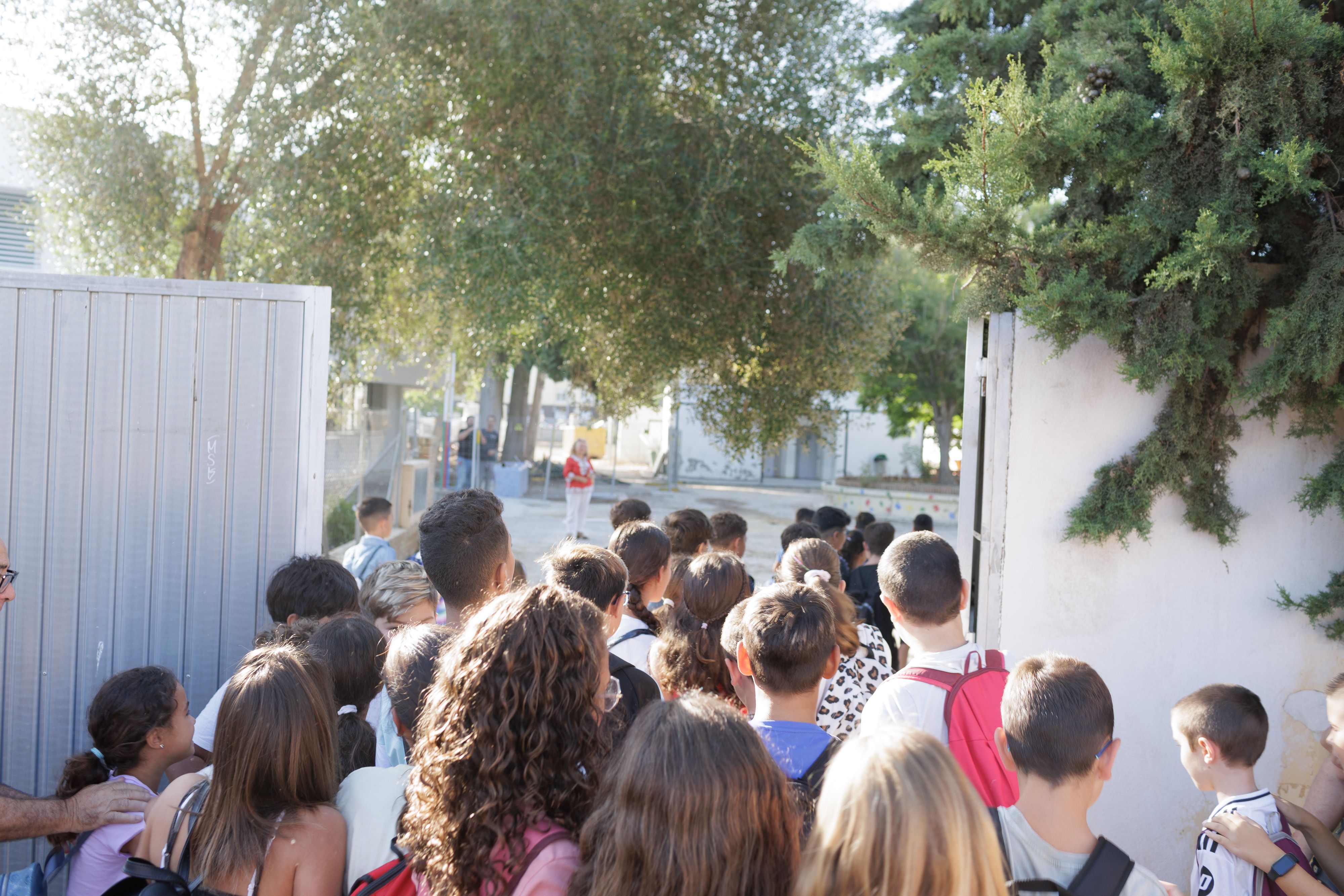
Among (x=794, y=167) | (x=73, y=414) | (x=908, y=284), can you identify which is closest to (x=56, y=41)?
(x=73, y=414)

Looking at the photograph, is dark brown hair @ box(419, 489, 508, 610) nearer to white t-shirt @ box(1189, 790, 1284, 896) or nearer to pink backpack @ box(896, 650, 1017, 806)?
pink backpack @ box(896, 650, 1017, 806)

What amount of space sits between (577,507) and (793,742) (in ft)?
41.8

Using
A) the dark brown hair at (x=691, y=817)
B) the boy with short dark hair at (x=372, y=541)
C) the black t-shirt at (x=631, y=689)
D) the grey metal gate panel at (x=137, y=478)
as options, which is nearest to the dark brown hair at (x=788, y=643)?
the black t-shirt at (x=631, y=689)

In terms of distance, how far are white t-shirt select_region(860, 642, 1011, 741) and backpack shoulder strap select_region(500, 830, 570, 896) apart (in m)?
1.16

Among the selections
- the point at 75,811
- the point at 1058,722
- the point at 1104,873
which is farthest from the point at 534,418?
the point at 1104,873

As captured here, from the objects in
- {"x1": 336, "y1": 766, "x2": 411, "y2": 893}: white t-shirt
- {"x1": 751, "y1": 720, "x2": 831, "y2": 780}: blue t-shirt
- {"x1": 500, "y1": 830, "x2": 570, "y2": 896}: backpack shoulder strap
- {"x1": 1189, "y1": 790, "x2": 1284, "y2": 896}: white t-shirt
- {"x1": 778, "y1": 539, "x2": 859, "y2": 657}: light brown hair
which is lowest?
{"x1": 1189, "y1": 790, "x2": 1284, "y2": 896}: white t-shirt

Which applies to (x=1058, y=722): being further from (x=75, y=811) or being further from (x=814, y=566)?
(x=75, y=811)

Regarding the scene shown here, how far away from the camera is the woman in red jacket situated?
1470 cm

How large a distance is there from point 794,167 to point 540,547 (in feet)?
36.8

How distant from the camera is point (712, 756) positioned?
160cm

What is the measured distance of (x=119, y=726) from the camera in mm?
2713

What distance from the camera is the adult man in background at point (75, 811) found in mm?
2547

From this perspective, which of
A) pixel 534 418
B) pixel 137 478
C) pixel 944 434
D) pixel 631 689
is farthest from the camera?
pixel 534 418

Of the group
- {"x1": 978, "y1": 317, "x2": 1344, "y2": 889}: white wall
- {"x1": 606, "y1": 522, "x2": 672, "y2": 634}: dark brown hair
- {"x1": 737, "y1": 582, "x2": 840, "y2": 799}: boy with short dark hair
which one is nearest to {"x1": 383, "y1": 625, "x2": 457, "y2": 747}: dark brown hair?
{"x1": 737, "y1": 582, "x2": 840, "y2": 799}: boy with short dark hair
